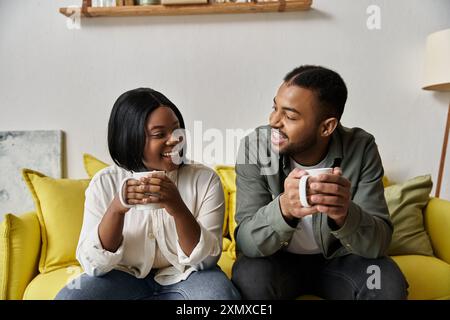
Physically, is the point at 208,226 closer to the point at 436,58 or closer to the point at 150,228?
the point at 150,228

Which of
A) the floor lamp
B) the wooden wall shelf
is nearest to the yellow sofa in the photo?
the floor lamp

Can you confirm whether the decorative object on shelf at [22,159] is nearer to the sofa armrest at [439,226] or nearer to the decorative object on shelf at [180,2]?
the decorative object on shelf at [180,2]

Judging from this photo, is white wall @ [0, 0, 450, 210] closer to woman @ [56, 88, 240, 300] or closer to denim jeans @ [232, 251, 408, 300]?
woman @ [56, 88, 240, 300]

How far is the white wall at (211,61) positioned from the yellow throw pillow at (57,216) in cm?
16

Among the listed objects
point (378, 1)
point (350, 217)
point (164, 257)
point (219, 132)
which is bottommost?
point (164, 257)

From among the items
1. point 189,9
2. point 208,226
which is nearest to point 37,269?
point 208,226

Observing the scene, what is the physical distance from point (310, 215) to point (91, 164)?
Answer: 0.76 meters

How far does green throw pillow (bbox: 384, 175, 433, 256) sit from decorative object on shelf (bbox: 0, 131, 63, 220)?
3.68 ft

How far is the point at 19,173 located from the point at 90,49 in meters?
0.52

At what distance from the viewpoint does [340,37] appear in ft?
3.96

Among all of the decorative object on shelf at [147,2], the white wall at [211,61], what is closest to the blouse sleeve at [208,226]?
the white wall at [211,61]

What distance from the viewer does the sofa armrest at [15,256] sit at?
1071mm
